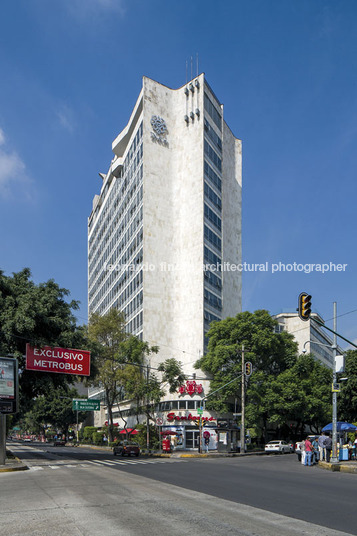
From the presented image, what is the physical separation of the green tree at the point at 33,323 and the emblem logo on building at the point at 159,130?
138 feet

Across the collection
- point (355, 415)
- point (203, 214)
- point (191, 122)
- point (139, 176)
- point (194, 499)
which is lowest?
point (355, 415)

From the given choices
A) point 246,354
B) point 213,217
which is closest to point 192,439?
point 246,354

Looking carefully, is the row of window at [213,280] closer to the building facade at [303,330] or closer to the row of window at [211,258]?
the row of window at [211,258]

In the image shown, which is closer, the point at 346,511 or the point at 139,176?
the point at 346,511

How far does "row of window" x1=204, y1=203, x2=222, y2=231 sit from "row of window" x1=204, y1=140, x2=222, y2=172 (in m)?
8.10

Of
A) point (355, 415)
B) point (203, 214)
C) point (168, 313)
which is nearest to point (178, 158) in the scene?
point (203, 214)

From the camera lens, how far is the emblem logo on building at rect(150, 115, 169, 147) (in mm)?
77938

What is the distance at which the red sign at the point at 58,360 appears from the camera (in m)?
35.4

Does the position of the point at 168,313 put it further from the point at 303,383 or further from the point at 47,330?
the point at 47,330

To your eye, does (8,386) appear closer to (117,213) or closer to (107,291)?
(117,213)

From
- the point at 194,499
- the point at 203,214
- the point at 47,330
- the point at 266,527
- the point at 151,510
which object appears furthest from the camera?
the point at 203,214

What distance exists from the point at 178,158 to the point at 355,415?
43305mm

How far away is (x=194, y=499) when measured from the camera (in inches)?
524

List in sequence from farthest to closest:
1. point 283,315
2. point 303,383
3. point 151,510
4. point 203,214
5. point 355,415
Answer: point 283,315 < point 203,214 < point 303,383 < point 355,415 < point 151,510
